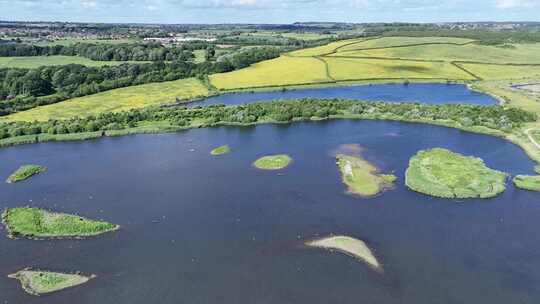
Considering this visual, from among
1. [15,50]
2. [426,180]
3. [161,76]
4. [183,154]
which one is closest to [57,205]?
[183,154]

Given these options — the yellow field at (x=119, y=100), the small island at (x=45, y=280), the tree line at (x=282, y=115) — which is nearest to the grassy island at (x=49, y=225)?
the small island at (x=45, y=280)

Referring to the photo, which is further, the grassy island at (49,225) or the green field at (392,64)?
the green field at (392,64)

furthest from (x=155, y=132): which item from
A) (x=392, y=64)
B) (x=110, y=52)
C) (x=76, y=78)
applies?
(x=110, y=52)

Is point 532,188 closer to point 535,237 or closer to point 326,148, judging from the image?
point 535,237

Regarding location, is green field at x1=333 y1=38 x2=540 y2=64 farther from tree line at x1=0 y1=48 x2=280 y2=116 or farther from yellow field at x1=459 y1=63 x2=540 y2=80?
tree line at x1=0 y1=48 x2=280 y2=116

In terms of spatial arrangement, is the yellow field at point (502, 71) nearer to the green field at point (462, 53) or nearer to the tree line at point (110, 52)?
the green field at point (462, 53)

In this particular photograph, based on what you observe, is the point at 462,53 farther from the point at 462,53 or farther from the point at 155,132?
the point at 155,132

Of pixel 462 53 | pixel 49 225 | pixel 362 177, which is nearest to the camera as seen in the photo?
pixel 49 225
